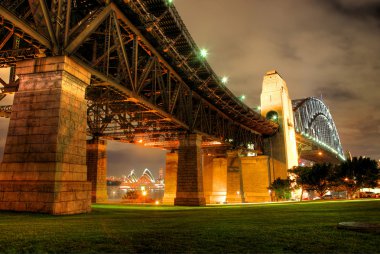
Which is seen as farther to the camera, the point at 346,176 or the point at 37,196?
the point at 346,176

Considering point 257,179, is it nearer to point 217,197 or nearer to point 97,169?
point 217,197

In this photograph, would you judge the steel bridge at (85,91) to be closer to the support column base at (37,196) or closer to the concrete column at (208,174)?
the support column base at (37,196)

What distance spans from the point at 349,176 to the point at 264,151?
2842 centimetres

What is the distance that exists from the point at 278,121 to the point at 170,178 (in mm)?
34878

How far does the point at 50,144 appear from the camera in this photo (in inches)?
641

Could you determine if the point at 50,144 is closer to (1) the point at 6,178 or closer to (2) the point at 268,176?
(1) the point at 6,178

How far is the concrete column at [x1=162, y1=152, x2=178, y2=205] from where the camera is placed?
6800 centimetres

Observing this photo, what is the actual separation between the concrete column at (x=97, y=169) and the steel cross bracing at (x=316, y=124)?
7672 centimetres

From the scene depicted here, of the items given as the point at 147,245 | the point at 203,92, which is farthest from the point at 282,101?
the point at 147,245

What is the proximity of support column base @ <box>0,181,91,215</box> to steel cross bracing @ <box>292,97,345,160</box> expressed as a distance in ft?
324

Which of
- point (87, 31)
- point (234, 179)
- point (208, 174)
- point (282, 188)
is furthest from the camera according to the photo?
point (208, 174)

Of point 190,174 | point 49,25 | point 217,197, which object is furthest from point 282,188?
point 49,25

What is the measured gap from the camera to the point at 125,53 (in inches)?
989

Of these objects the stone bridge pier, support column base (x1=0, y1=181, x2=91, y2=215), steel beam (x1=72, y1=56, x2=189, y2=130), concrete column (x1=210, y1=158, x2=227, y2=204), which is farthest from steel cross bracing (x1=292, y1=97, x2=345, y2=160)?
support column base (x1=0, y1=181, x2=91, y2=215)
